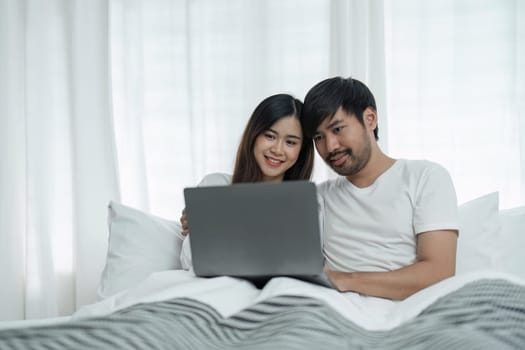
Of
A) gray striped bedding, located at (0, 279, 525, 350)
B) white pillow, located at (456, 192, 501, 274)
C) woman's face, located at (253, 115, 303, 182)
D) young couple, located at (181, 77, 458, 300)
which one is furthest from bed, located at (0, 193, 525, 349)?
woman's face, located at (253, 115, 303, 182)

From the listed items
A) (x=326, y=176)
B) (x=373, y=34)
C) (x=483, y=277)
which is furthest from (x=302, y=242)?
(x=373, y=34)

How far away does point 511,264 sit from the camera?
2.06m

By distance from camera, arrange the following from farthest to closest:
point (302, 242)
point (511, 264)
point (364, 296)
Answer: point (511, 264) < point (364, 296) < point (302, 242)

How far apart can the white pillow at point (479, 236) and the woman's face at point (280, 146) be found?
0.57 metres

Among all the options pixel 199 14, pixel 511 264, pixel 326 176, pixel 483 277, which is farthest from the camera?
pixel 199 14

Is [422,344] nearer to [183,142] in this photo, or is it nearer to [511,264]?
[511,264]

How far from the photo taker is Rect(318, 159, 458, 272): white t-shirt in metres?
1.81

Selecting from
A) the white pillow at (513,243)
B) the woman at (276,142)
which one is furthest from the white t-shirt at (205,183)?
the white pillow at (513,243)

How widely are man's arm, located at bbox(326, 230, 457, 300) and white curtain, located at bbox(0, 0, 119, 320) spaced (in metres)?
1.50

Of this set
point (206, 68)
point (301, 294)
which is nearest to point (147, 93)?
point (206, 68)

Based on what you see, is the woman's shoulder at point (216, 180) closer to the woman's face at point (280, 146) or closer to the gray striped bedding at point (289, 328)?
the woman's face at point (280, 146)

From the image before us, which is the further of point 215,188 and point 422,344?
point 215,188

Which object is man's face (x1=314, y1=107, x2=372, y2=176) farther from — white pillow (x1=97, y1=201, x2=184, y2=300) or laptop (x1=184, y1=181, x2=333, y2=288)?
white pillow (x1=97, y1=201, x2=184, y2=300)

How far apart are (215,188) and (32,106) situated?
5.66 ft
